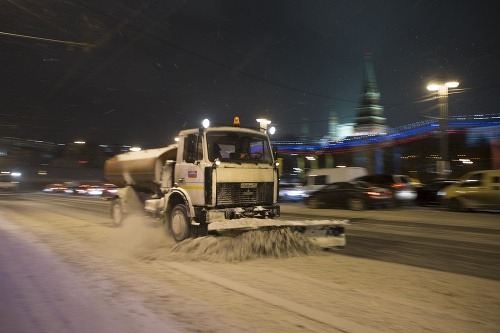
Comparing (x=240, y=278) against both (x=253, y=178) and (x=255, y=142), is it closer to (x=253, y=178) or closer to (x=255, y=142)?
(x=253, y=178)

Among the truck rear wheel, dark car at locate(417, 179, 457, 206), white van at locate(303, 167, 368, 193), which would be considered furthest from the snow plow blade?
white van at locate(303, 167, 368, 193)

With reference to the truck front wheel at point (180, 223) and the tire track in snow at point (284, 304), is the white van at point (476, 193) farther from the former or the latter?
the tire track in snow at point (284, 304)

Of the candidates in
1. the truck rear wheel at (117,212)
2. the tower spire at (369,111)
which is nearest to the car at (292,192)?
the truck rear wheel at (117,212)

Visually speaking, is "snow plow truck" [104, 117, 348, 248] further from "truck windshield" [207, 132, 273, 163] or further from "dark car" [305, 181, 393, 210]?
"dark car" [305, 181, 393, 210]

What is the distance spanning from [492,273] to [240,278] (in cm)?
388

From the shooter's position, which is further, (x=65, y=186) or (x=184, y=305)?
(x=65, y=186)

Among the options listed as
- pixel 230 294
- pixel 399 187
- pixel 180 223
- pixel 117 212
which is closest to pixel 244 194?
pixel 180 223

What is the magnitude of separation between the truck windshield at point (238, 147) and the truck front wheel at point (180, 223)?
53.4 inches

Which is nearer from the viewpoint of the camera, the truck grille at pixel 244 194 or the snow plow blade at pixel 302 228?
the snow plow blade at pixel 302 228

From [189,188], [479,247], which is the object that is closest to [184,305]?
[189,188]

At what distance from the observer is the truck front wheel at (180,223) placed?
9.56 m

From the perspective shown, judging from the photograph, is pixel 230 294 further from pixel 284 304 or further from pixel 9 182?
pixel 9 182

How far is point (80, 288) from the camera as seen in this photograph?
623 centimetres

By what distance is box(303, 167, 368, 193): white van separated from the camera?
91.9 feet
